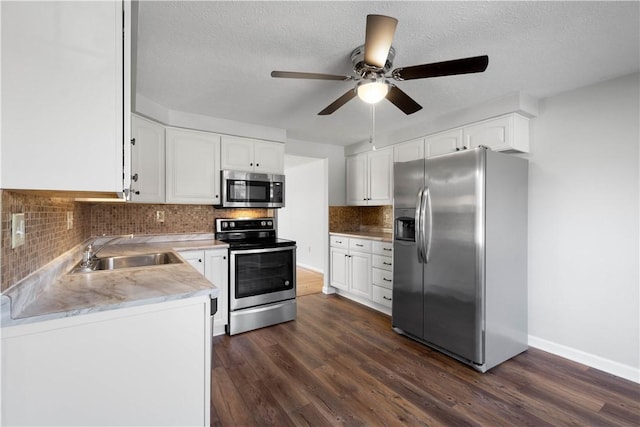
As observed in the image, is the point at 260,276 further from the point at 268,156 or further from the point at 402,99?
the point at 402,99

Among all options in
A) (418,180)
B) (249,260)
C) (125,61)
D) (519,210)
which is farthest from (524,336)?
(125,61)

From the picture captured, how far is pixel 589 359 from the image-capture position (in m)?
2.50

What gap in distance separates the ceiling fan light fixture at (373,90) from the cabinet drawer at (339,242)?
2.55m

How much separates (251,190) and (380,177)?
1.78 m

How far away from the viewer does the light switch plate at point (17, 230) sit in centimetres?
105

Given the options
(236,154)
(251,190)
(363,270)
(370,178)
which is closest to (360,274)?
(363,270)

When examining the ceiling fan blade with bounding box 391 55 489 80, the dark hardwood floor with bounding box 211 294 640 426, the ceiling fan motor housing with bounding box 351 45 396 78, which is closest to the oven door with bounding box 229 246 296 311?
the dark hardwood floor with bounding box 211 294 640 426

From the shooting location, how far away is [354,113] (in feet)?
10.5

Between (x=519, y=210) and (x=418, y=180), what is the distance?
3.15 feet

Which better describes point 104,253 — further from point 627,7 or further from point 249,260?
point 627,7

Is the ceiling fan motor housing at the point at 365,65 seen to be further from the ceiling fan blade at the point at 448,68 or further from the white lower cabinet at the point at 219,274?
the white lower cabinet at the point at 219,274

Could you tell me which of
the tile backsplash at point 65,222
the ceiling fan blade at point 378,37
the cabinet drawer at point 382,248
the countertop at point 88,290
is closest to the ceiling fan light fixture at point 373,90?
the ceiling fan blade at point 378,37

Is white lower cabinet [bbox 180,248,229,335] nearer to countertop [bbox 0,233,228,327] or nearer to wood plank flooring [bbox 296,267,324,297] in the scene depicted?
countertop [bbox 0,233,228,327]

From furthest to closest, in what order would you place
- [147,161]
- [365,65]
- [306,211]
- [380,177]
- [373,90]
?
[306,211]
[380,177]
[147,161]
[373,90]
[365,65]
